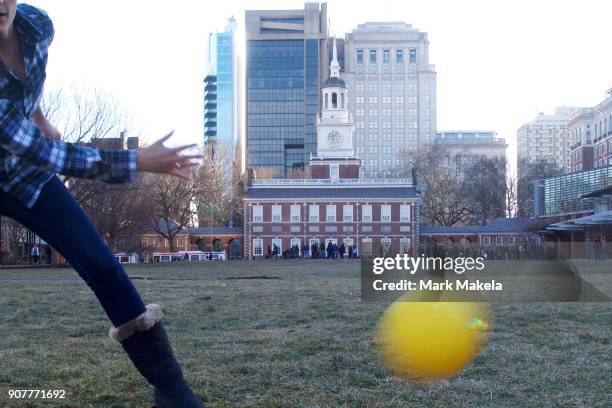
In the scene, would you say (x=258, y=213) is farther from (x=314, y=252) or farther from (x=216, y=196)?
(x=314, y=252)

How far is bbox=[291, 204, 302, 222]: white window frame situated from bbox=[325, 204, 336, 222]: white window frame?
2601mm

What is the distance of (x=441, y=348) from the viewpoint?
17.8 ft

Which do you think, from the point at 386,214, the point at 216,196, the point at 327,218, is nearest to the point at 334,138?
the point at 327,218

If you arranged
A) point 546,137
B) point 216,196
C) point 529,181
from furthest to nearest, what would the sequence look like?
point 546,137 → point 529,181 → point 216,196

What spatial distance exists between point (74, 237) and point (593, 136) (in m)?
105

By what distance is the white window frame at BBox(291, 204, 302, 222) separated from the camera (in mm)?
71125

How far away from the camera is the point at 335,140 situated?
79438 mm

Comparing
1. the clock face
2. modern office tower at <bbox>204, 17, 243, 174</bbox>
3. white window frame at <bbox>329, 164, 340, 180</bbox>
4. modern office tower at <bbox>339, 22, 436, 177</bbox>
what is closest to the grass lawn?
white window frame at <bbox>329, 164, 340, 180</bbox>

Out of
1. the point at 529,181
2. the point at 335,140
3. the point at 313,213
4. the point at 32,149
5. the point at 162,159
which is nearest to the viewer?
the point at 32,149

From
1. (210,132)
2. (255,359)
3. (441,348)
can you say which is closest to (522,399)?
(441,348)

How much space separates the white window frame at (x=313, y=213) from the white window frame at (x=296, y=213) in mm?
983

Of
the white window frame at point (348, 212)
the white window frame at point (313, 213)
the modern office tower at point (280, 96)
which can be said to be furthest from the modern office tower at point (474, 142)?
the white window frame at point (313, 213)

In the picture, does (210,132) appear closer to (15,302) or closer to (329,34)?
(329,34)

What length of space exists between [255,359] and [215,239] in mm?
72985
